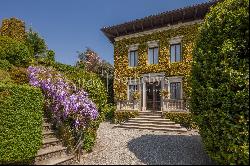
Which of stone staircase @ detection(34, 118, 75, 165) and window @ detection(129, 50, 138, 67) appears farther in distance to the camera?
window @ detection(129, 50, 138, 67)

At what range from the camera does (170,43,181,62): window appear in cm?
2050

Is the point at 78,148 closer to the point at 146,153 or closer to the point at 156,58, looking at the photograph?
the point at 146,153

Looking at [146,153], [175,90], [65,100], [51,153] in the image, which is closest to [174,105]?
[175,90]

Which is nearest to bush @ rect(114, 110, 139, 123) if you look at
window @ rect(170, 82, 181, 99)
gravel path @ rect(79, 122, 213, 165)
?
window @ rect(170, 82, 181, 99)

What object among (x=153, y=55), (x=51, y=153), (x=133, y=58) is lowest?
(x=51, y=153)

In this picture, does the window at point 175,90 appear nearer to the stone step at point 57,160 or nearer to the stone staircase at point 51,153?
the stone staircase at point 51,153

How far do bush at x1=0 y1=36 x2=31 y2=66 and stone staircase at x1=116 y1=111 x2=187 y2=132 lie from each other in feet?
26.8

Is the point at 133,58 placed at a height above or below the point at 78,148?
above

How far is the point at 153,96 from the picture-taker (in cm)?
2169

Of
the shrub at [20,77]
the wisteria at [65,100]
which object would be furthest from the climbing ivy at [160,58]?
the shrub at [20,77]

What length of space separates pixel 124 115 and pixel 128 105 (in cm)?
96

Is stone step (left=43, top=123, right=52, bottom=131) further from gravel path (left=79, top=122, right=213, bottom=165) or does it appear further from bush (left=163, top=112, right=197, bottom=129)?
bush (left=163, top=112, right=197, bottom=129)

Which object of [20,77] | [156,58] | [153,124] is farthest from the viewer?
[156,58]

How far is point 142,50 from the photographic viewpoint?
71.9 ft
